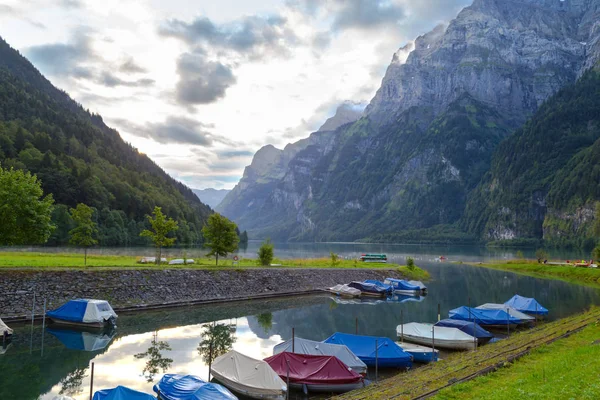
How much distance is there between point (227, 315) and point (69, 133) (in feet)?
550

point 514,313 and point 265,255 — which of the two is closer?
point 514,313

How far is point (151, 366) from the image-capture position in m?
26.6

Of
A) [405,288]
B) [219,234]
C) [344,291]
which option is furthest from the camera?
[405,288]

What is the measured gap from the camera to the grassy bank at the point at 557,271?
3134 inches

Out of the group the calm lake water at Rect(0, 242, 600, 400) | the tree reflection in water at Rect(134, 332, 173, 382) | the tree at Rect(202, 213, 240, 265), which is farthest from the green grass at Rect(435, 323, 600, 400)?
the tree at Rect(202, 213, 240, 265)

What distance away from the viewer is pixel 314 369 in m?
23.7

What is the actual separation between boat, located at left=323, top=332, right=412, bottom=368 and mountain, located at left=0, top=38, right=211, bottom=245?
89.5 m

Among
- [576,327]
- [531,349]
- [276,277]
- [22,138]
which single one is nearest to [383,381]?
[531,349]

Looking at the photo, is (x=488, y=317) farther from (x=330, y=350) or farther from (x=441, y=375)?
(x=330, y=350)

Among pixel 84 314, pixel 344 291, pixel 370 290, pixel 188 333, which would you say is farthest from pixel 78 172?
pixel 188 333

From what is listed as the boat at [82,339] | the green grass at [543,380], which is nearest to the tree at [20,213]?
the boat at [82,339]

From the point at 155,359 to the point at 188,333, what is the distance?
8.36m

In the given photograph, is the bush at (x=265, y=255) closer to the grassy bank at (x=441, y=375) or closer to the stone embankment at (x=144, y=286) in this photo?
the stone embankment at (x=144, y=286)

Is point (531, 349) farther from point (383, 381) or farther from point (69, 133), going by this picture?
point (69, 133)
